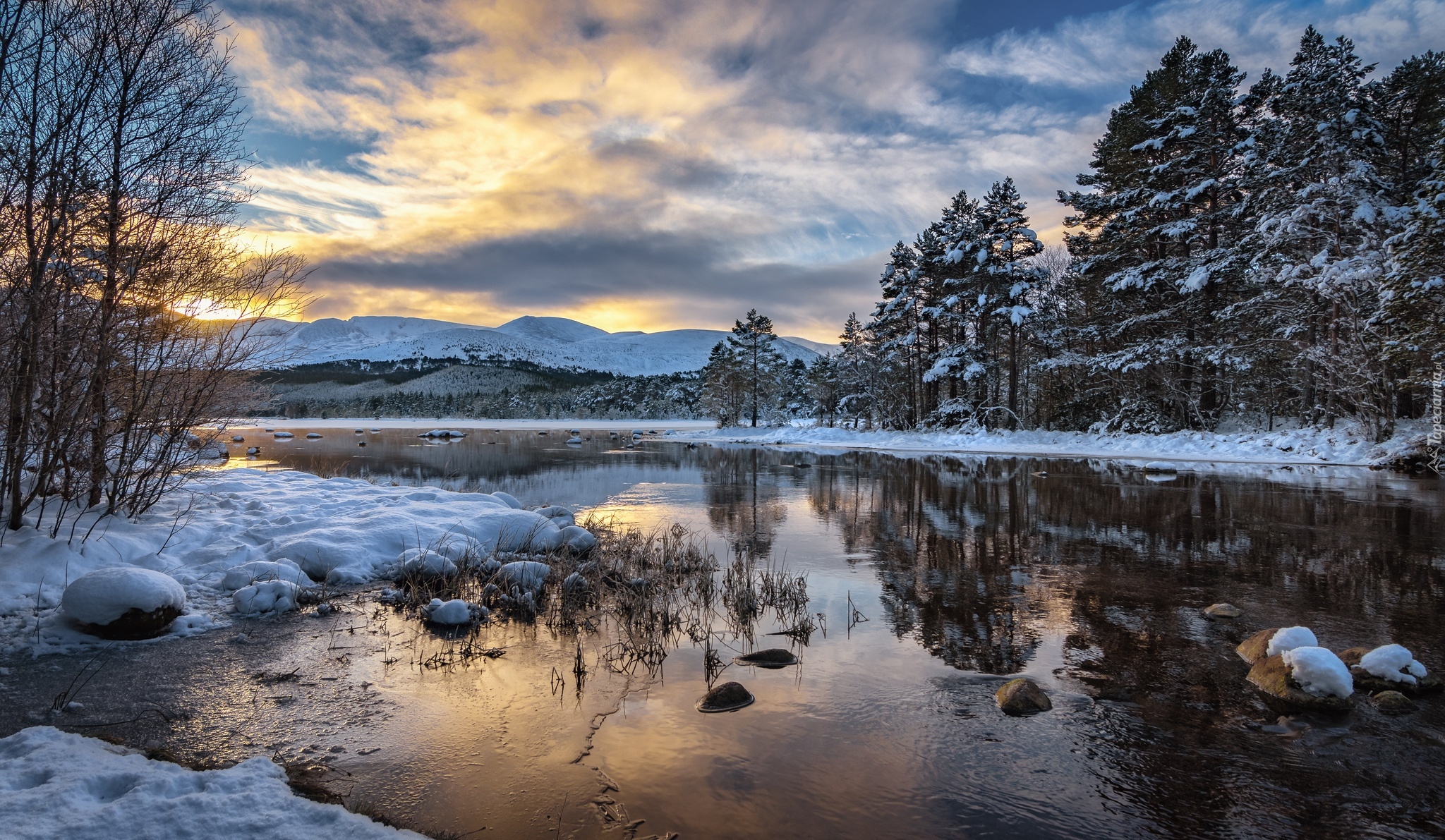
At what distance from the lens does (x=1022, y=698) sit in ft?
16.9

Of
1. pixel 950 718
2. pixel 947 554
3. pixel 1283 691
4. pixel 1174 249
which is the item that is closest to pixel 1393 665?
pixel 1283 691

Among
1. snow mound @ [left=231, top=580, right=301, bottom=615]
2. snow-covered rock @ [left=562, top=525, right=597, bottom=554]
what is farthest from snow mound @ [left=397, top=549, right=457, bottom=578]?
snow-covered rock @ [left=562, top=525, right=597, bottom=554]

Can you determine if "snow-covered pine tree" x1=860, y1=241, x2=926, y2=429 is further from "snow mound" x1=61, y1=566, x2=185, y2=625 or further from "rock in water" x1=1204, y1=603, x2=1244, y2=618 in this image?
"snow mound" x1=61, y1=566, x2=185, y2=625

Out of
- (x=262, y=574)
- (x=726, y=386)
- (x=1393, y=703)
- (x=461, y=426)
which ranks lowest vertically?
(x=1393, y=703)

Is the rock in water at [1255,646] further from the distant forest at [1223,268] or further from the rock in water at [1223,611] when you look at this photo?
the distant forest at [1223,268]

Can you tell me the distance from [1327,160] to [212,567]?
33.8 meters

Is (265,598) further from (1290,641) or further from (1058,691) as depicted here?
(1290,641)

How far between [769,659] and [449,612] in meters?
3.48

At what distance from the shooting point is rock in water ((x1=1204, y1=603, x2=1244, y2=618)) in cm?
717

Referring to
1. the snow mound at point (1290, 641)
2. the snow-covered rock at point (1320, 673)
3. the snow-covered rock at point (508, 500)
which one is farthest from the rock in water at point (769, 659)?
the snow-covered rock at point (508, 500)

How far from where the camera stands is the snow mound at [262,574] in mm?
7867

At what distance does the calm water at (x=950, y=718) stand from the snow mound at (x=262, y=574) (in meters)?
1.25

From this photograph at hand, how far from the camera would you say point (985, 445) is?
3484cm

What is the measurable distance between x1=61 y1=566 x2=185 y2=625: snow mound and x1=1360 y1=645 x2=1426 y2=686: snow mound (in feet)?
34.7
